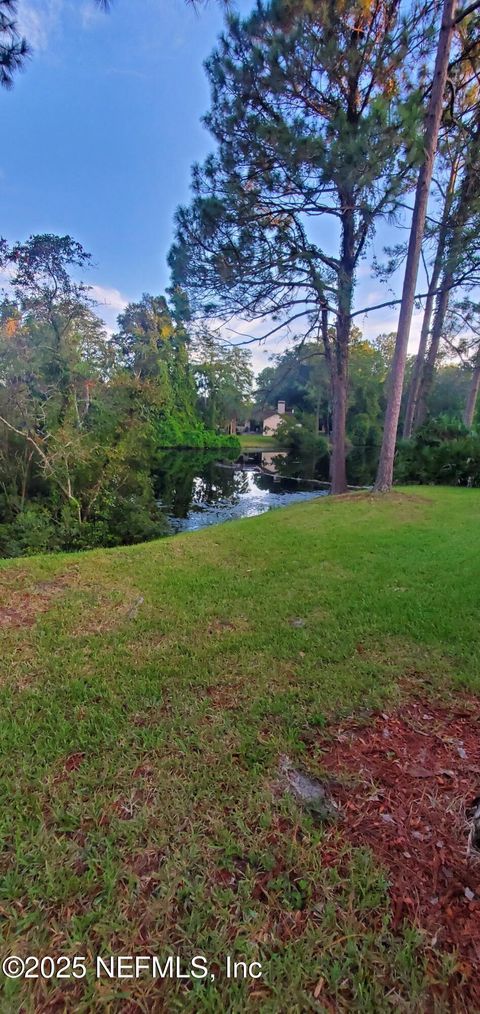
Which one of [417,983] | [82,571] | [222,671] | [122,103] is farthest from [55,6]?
[417,983]

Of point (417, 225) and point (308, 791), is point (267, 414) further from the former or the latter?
point (308, 791)

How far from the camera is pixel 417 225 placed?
691cm

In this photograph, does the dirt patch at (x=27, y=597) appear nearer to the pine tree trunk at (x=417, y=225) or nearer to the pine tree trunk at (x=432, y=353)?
the pine tree trunk at (x=417, y=225)

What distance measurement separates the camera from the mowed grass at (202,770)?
3.42 ft

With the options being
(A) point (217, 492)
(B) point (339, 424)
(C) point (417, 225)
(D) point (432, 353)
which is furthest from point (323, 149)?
(A) point (217, 492)

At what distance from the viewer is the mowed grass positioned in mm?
1042

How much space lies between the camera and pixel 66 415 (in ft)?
28.5

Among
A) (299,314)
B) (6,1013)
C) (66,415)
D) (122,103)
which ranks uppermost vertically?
(122,103)

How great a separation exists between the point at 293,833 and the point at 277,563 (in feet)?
10.5

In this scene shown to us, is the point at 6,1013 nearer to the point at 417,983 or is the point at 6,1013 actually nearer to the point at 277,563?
the point at 417,983

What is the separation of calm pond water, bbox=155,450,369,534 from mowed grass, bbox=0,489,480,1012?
6.45 m

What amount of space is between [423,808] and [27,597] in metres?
3.19

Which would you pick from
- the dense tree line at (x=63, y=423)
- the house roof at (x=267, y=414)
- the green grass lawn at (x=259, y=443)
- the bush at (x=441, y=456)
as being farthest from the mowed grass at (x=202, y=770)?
the green grass lawn at (x=259, y=443)

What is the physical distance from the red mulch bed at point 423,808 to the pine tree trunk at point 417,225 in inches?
256
